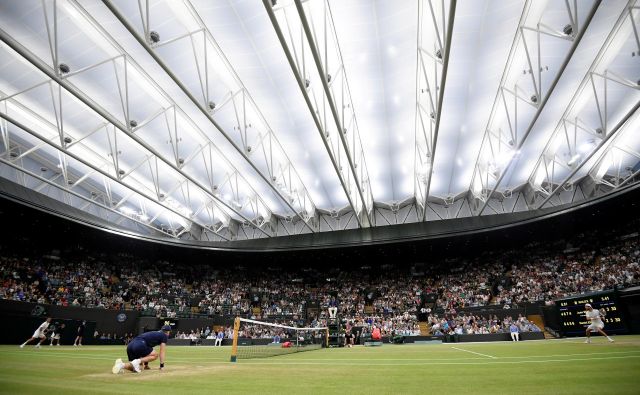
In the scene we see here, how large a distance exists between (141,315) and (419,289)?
Result: 28.8 meters

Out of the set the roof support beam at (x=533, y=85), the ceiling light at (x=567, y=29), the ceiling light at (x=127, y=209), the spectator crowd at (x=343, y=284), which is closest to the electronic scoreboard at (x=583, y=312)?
the spectator crowd at (x=343, y=284)

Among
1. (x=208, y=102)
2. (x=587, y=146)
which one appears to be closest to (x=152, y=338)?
(x=208, y=102)

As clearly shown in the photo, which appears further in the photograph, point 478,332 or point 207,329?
point 207,329

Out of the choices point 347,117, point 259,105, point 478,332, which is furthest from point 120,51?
point 478,332

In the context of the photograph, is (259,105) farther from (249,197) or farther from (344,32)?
(249,197)

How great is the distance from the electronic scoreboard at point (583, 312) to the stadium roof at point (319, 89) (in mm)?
9139

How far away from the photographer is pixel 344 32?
16.0 meters

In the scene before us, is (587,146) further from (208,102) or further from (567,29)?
(208,102)

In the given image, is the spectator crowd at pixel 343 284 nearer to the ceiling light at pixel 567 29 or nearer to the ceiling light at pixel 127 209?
the ceiling light at pixel 127 209

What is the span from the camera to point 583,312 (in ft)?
75.9

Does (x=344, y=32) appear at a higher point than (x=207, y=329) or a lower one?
higher

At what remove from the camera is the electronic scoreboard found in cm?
2136

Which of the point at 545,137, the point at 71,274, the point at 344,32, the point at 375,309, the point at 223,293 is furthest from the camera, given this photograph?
the point at 223,293

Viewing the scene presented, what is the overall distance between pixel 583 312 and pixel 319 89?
76.4ft
